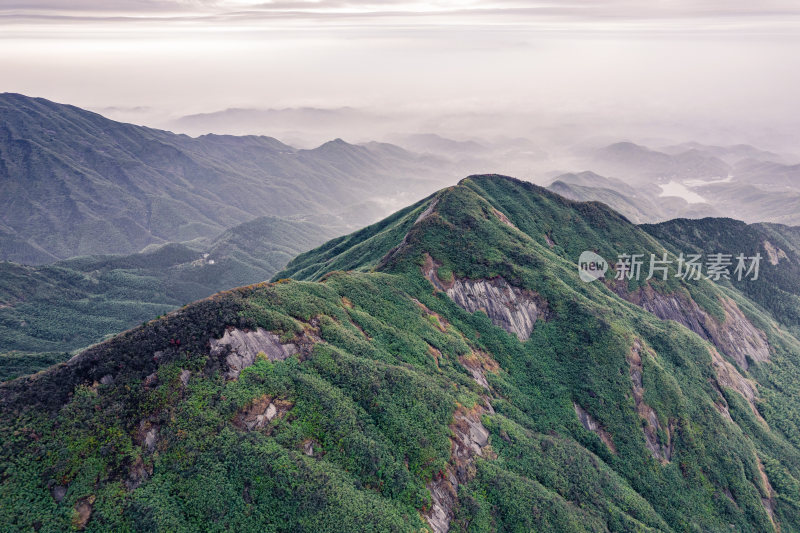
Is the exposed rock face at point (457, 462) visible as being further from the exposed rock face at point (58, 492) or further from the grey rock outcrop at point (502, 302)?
the exposed rock face at point (58, 492)

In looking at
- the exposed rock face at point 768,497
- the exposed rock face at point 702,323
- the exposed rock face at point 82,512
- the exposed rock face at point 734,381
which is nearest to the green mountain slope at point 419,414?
the exposed rock face at point 82,512

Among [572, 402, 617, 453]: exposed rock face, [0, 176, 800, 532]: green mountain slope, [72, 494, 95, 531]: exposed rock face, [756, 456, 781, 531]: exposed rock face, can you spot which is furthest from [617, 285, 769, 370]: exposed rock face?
[72, 494, 95, 531]: exposed rock face

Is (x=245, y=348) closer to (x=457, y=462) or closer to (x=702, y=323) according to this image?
(x=457, y=462)

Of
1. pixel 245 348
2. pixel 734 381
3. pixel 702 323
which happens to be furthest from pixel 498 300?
pixel 702 323

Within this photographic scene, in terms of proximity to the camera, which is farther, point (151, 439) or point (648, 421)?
point (648, 421)

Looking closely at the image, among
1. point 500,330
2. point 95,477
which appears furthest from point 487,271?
point 95,477

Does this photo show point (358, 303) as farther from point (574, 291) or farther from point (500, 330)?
point (574, 291)
